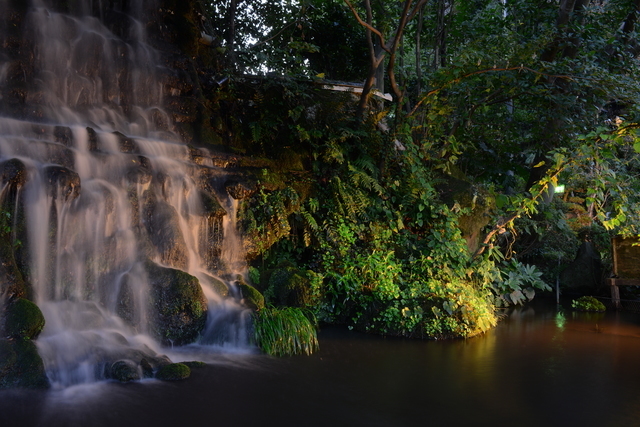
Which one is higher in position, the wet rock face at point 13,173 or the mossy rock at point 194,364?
the wet rock face at point 13,173

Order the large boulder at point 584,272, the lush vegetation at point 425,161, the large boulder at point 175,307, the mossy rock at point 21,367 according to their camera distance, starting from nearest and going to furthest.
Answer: the mossy rock at point 21,367
the large boulder at point 175,307
the lush vegetation at point 425,161
the large boulder at point 584,272

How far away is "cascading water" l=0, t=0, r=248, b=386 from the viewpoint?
6656 mm

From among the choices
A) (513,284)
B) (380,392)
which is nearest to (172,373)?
(380,392)

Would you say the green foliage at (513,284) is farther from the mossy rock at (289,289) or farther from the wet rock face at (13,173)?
the wet rock face at (13,173)

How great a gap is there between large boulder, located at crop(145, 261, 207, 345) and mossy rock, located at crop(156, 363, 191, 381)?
1.26 m

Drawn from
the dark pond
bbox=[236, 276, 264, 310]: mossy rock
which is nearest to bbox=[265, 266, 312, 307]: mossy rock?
bbox=[236, 276, 264, 310]: mossy rock

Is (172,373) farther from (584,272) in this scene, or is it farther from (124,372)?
(584,272)

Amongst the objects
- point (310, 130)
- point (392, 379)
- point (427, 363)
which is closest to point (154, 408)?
point (392, 379)

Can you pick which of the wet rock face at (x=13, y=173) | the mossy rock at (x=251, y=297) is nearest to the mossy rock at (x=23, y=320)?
the wet rock face at (x=13, y=173)

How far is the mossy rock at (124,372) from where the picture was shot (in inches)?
223

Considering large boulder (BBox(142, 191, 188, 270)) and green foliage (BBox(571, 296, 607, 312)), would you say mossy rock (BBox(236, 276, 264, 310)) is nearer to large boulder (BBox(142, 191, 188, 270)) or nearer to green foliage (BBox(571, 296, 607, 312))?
large boulder (BBox(142, 191, 188, 270))

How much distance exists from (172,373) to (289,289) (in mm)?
3414

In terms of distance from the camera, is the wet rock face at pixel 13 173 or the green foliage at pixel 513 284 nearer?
the wet rock face at pixel 13 173

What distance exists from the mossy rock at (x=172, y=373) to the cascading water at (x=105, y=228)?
0.68 feet
